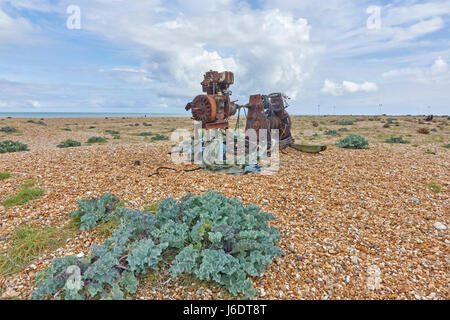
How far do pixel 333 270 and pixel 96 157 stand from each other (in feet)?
28.8

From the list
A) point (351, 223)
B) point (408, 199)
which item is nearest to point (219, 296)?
point (351, 223)

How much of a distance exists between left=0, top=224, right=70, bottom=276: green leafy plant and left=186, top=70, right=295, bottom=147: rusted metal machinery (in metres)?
4.91

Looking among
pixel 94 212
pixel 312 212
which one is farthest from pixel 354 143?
pixel 94 212

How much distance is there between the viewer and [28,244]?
3715 millimetres

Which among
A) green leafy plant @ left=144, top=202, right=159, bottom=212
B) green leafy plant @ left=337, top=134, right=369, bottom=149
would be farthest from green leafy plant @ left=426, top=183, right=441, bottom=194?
green leafy plant @ left=144, top=202, right=159, bottom=212

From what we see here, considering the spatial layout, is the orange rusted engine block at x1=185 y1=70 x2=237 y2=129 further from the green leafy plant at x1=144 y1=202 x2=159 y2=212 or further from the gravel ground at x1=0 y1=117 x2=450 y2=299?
the green leafy plant at x1=144 y1=202 x2=159 y2=212

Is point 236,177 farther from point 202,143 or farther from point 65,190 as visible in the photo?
point 65,190

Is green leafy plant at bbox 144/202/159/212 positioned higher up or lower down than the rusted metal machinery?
lower down

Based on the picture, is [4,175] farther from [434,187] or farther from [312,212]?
[434,187]

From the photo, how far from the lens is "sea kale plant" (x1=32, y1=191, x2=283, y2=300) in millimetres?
2727

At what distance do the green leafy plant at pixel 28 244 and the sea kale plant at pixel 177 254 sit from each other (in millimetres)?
673

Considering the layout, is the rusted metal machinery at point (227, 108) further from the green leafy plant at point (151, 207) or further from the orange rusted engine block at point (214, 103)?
the green leafy plant at point (151, 207)
